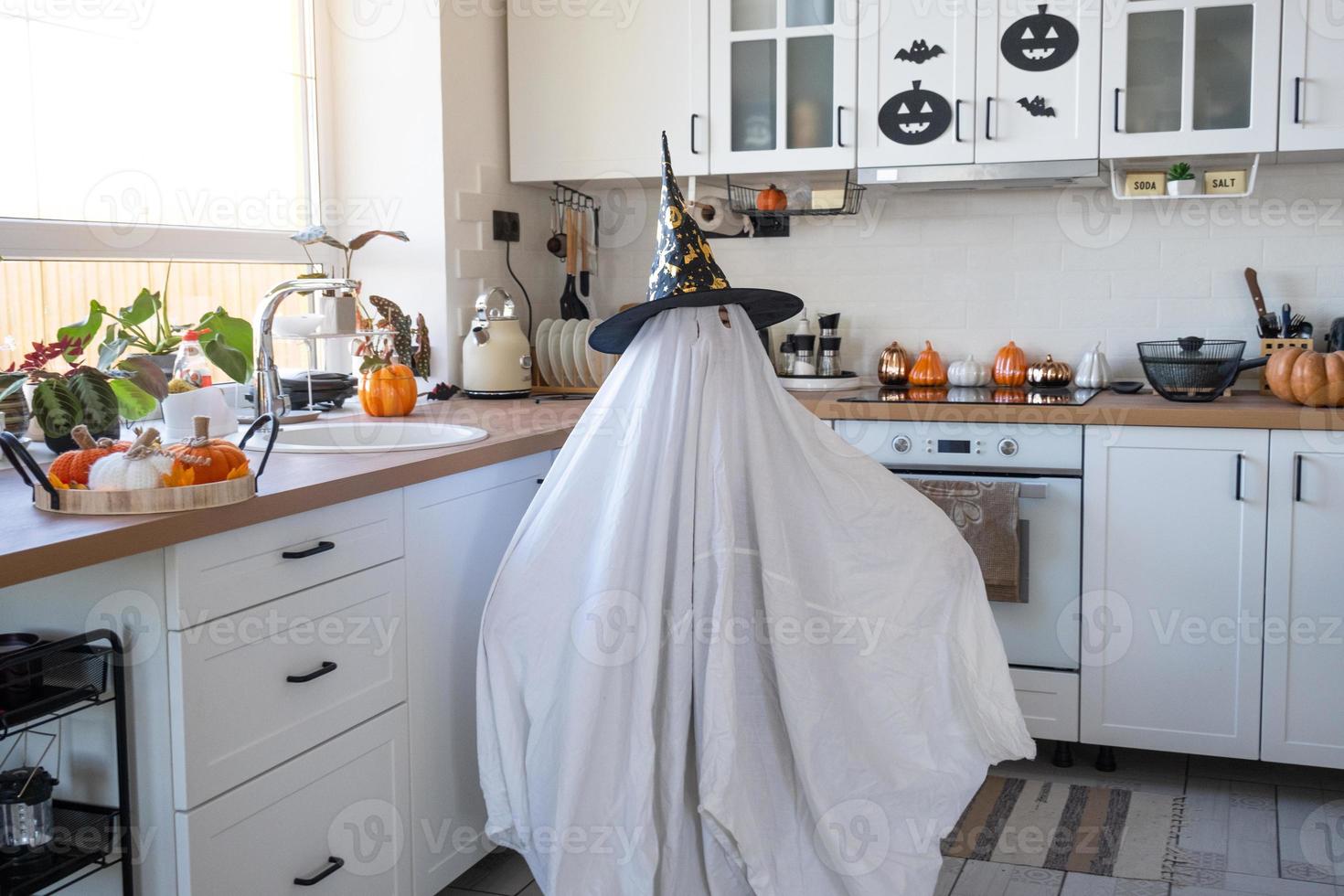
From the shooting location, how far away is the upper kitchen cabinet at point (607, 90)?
3453 millimetres

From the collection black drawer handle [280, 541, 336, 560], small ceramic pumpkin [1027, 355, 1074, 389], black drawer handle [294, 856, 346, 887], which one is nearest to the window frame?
black drawer handle [280, 541, 336, 560]

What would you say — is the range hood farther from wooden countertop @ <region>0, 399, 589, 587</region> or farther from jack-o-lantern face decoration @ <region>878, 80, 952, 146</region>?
wooden countertop @ <region>0, 399, 589, 587</region>

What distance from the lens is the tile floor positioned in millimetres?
2490

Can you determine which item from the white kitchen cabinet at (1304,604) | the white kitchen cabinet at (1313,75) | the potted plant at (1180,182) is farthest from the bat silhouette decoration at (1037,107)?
→ the white kitchen cabinet at (1304,604)

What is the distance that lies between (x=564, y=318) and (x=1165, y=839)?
7.28ft

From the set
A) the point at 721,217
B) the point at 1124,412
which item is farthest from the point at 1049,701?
the point at 721,217

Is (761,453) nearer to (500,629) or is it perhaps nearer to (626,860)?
(500,629)

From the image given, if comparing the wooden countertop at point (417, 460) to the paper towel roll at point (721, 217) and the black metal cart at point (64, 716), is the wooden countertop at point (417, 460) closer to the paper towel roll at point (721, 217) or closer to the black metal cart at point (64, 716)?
the black metal cart at point (64, 716)

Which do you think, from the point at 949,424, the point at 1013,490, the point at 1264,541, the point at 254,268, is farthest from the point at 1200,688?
the point at 254,268

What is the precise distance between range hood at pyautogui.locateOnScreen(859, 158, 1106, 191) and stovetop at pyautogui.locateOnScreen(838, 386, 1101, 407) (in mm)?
552

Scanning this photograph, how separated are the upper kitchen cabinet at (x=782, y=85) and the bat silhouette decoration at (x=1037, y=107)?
0.43m

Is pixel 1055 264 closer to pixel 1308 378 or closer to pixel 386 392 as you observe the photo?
pixel 1308 378

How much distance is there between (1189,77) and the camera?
3033 millimetres

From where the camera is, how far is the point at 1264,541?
9.48 feet
